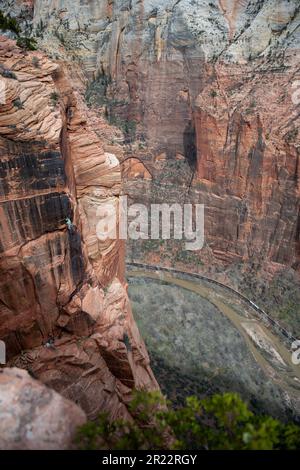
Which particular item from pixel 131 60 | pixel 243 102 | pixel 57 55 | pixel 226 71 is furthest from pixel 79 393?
pixel 57 55

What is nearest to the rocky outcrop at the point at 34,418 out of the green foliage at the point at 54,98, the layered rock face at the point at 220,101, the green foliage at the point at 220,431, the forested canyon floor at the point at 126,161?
the green foliage at the point at 220,431

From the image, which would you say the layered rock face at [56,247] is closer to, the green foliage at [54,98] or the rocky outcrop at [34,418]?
the green foliage at [54,98]

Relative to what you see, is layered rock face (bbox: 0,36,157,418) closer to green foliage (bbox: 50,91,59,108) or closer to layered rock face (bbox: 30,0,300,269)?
green foliage (bbox: 50,91,59,108)

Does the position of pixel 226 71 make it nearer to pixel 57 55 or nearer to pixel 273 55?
pixel 273 55

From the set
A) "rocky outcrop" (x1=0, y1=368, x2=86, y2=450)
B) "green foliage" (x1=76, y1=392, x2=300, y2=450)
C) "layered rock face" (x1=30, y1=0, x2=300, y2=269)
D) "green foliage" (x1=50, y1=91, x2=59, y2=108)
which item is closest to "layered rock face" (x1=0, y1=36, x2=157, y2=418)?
"green foliage" (x1=50, y1=91, x2=59, y2=108)

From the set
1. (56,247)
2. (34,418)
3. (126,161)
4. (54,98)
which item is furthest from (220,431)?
(126,161)

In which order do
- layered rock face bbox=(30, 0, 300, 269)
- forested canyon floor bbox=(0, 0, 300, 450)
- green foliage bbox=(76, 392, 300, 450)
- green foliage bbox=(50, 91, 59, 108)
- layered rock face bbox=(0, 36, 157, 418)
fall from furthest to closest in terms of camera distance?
1. layered rock face bbox=(30, 0, 300, 269)
2. green foliage bbox=(50, 91, 59, 108)
3. forested canyon floor bbox=(0, 0, 300, 450)
4. layered rock face bbox=(0, 36, 157, 418)
5. green foliage bbox=(76, 392, 300, 450)
